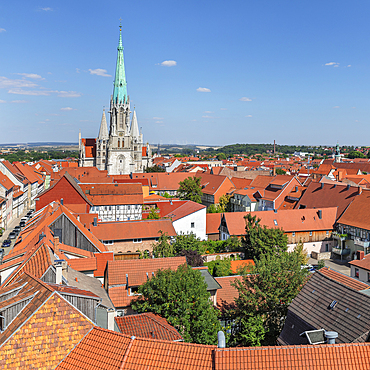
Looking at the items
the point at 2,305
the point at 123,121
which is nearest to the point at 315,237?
the point at 2,305

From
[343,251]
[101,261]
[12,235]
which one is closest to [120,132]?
[12,235]

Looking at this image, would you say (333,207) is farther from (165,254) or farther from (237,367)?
(237,367)

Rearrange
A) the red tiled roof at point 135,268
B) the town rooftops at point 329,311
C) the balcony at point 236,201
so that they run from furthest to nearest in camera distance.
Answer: the balcony at point 236,201 → the red tiled roof at point 135,268 → the town rooftops at point 329,311

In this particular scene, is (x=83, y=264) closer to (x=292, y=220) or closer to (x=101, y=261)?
(x=101, y=261)

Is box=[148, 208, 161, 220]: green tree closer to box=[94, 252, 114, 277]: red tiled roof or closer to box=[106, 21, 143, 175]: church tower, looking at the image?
box=[94, 252, 114, 277]: red tiled roof

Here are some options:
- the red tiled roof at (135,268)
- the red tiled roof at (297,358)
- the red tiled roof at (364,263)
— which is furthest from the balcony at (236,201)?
the red tiled roof at (297,358)

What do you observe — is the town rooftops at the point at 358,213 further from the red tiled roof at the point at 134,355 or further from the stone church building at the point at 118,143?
the stone church building at the point at 118,143

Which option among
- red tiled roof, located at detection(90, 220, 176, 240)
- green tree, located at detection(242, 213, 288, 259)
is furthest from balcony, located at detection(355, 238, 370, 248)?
red tiled roof, located at detection(90, 220, 176, 240)
